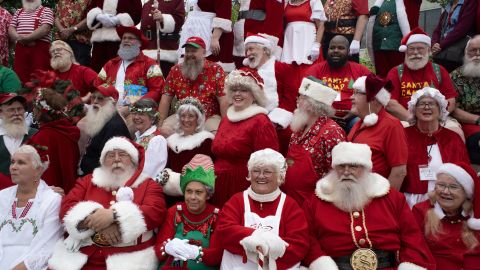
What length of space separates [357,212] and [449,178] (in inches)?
35.1

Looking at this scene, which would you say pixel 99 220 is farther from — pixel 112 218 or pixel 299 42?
pixel 299 42

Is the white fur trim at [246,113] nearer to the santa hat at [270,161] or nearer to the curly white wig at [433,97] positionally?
the santa hat at [270,161]

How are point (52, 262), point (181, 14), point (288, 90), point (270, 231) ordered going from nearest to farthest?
point (270, 231) < point (52, 262) < point (288, 90) < point (181, 14)

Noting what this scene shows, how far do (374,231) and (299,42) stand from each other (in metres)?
4.15

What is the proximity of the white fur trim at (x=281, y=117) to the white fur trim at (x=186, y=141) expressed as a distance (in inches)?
40.7

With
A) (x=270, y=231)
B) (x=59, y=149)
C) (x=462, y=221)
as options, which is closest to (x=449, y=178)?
(x=462, y=221)

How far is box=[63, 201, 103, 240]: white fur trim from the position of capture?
5.76 metres

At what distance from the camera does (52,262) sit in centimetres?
584

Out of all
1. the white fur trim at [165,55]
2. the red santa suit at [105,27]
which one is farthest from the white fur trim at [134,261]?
the red santa suit at [105,27]

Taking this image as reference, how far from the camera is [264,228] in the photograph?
554 cm

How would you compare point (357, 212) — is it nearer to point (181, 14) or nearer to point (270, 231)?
point (270, 231)

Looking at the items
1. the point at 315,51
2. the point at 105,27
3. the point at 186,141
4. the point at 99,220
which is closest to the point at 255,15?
the point at 315,51

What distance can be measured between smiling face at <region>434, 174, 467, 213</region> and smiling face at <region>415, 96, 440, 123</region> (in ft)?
3.31

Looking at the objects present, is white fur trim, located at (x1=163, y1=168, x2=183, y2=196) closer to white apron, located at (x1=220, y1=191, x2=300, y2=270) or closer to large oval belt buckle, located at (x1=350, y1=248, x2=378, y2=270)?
white apron, located at (x1=220, y1=191, x2=300, y2=270)
